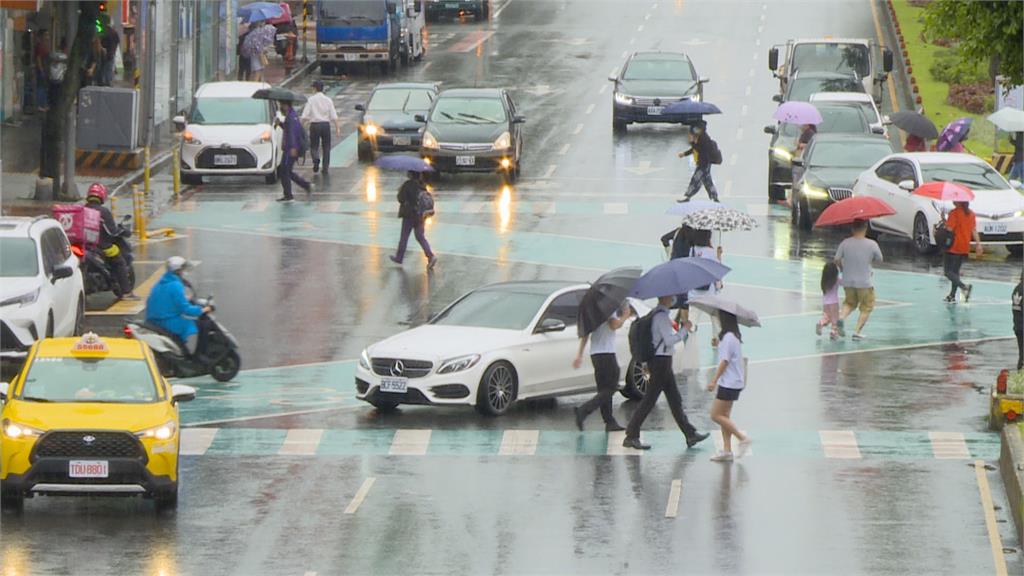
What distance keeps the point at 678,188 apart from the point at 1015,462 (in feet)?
74.5

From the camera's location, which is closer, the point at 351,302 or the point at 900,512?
the point at 900,512

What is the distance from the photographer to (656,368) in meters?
21.5

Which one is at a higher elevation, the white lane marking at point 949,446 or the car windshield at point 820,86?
the car windshield at point 820,86

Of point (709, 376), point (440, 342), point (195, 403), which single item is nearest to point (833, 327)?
point (709, 376)

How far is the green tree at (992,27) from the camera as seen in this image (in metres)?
22.2

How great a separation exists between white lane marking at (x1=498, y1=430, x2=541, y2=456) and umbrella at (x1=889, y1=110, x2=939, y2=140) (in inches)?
791

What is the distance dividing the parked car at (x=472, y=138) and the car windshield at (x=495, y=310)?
55.7ft

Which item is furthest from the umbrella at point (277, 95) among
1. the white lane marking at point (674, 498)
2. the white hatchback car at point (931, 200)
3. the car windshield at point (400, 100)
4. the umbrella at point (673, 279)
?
the white lane marking at point (674, 498)

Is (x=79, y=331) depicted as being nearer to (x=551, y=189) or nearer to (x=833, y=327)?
(x=833, y=327)

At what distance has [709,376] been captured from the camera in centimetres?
2567

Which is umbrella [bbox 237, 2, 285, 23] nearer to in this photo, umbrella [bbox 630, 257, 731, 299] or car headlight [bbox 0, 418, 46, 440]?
umbrella [bbox 630, 257, 731, 299]

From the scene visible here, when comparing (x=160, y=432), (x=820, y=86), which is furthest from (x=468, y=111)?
(x=160, y=432)

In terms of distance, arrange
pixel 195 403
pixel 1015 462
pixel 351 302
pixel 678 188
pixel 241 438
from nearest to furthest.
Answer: pixel 1015 462 < pixel 241 438 < pixel 195 403 < pixel 351 302 < pixel 678 188

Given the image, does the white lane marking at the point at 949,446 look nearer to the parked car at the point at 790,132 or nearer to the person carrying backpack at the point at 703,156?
the person carrying backpack at the point at 703,156
